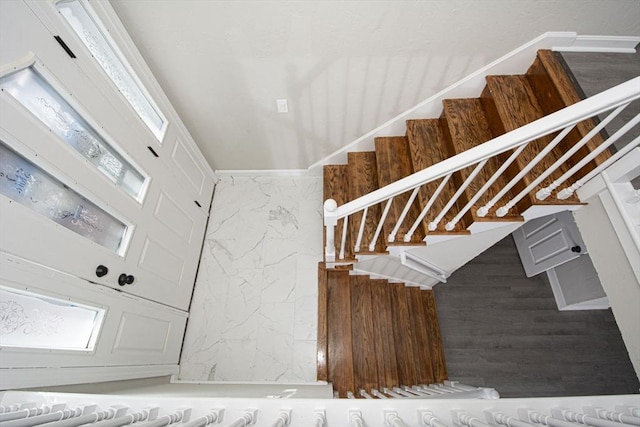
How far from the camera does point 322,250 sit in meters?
2.52

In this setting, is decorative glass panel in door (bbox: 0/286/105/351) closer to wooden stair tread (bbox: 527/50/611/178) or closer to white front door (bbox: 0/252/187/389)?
white front door (bbox: 0/252/187/389)

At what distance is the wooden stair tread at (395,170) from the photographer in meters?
1.89

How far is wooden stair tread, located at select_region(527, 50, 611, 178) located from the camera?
140 centimetres

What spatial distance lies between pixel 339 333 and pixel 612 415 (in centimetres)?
170

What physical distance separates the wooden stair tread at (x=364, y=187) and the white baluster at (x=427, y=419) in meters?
1.17

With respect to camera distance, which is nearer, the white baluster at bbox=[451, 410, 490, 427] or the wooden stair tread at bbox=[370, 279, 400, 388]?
the white baluster at bbox=[451, 410, 490, 427]

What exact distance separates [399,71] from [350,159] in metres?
0.86

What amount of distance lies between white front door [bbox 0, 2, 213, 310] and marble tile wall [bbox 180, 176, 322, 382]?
479 millimetres

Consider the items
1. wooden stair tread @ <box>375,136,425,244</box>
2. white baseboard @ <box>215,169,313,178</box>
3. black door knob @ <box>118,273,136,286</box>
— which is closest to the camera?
black door knob @ <box>118,273,136,286</box>

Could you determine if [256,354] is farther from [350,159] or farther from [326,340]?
[350,159]

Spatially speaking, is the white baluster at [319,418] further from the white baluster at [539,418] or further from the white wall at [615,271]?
the white wall at [615,271]

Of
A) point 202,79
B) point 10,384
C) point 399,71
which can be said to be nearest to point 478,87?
point 399,71

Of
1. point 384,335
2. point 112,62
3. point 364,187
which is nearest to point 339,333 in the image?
point 384,335

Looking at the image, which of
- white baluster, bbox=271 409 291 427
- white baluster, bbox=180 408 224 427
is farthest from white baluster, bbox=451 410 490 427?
white baluster, bbox=180 408 224 427
